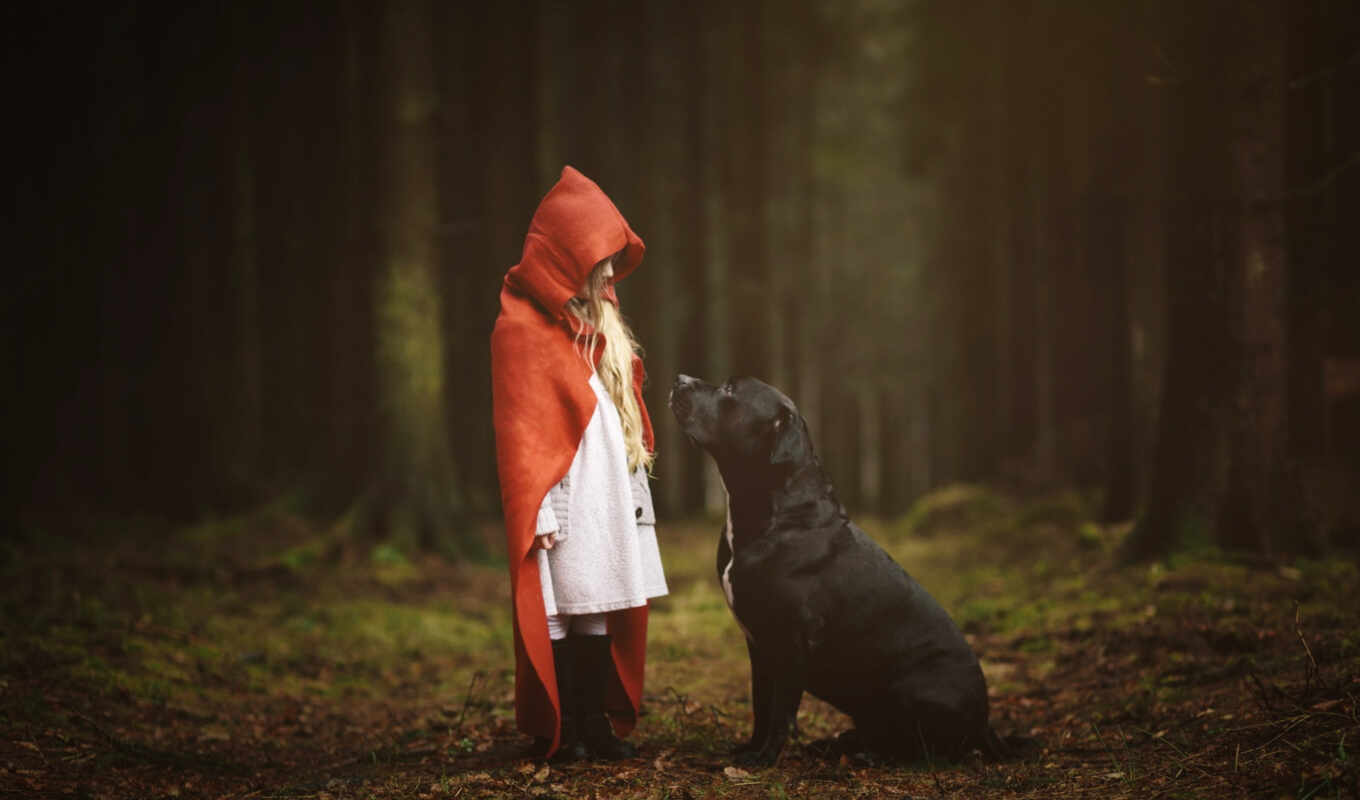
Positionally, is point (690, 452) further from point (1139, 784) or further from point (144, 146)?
point (1139, 784)

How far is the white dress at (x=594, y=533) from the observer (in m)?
4.59

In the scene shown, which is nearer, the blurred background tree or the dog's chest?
the dog's chest

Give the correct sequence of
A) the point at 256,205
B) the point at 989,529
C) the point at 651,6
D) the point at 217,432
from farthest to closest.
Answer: the point at 651,6, the point at 256,205, the point at 217,432, the point at 989,529

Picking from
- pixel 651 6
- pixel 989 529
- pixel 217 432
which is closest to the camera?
pixel 989 529

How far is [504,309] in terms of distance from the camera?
15.8 feet

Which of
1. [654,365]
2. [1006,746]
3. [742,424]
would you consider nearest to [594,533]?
[742,424]

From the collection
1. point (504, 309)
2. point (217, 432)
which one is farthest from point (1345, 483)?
point (217, 432)

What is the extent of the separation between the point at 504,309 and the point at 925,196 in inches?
1122

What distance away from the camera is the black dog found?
4488 mm

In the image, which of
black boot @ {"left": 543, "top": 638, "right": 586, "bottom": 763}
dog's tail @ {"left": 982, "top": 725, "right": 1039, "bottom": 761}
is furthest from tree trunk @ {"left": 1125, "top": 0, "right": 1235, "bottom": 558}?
black boot @ {"left": 543, "top": 638, "right": 586, "bottom": 763}

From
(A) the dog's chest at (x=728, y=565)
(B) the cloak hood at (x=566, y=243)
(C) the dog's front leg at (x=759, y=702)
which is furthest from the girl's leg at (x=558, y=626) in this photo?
(B) the cloak hood at (x=566, y=243)

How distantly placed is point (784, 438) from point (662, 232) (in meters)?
15.5

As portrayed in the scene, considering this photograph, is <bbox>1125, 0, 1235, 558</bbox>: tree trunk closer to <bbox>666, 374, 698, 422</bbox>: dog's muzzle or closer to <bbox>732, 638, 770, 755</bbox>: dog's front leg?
<bbox>732, 638, 770, 755</bbox>: dog's front leg

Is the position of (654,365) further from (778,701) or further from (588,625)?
(778,701)
